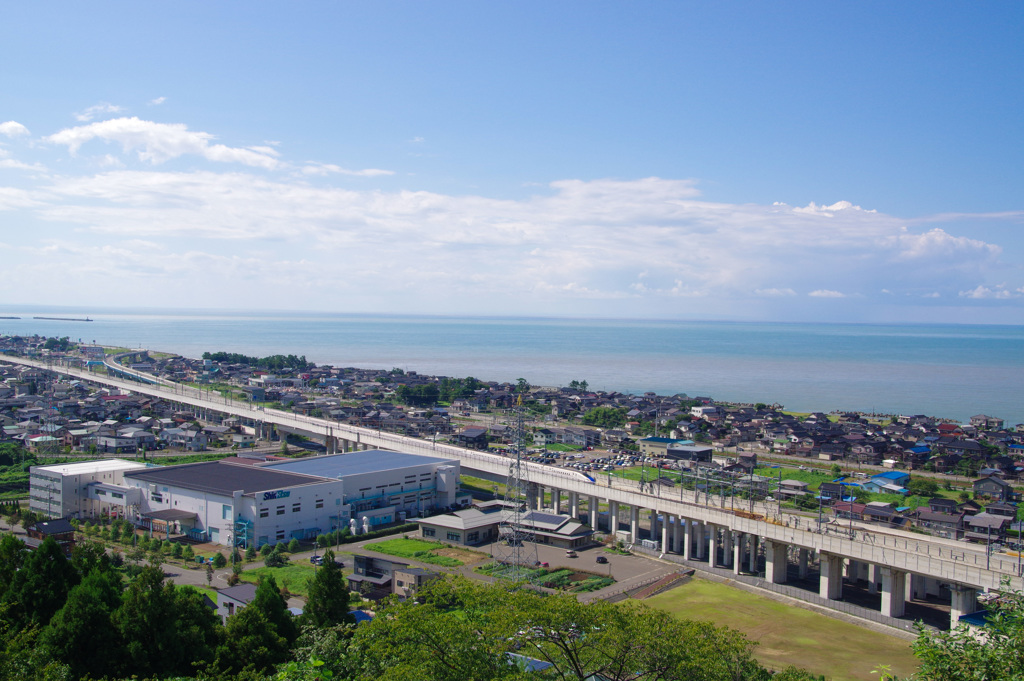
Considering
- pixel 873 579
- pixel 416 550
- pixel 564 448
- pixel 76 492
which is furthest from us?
pixel 564 448

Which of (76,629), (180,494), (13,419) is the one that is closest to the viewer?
(76,629)

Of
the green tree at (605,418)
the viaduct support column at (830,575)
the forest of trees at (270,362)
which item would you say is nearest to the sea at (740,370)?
the forest of trees at (270,362)

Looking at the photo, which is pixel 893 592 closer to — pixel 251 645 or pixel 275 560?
pixel 251 645

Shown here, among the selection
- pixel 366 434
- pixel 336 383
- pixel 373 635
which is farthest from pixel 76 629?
pixel 336 383

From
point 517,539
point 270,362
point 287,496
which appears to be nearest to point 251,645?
point 517,539

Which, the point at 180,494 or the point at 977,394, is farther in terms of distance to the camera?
the point at 977,394

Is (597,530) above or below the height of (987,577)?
below

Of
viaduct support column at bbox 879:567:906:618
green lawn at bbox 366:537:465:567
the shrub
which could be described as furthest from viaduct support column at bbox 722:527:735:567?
the shrub

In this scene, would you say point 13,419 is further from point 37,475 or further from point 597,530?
point 597,530
